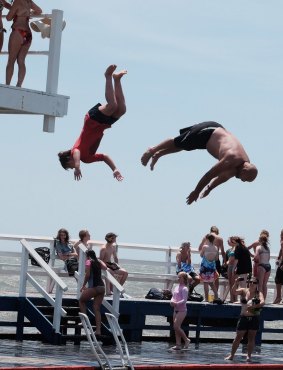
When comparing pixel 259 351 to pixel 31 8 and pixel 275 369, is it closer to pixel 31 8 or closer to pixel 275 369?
pixel 275 369

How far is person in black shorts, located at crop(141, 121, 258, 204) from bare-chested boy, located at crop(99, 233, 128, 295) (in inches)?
454

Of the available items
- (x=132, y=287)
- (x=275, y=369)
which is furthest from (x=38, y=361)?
(x=132, y=287)

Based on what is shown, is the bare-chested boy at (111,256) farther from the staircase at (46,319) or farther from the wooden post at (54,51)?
the wooden post at (54,51)

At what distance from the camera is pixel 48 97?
21.1 metres

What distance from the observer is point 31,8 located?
20.0 meters

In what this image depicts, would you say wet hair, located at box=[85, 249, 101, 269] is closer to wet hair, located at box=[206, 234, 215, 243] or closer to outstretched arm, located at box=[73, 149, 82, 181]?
wet hair, located at box=[206, 234, 215, 243]

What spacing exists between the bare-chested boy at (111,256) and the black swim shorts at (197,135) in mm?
11703

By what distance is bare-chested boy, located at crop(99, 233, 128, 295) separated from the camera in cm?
2678

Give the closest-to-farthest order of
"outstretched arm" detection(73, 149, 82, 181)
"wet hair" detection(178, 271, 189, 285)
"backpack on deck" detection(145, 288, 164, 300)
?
"outstretched arm" detection(73, 149, 82, 181) → "wet hair" detection(178, 271, 189, 285) → "backpack on deck" detection(145, 288, 164, 300)

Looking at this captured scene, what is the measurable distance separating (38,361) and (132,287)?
61.0 m

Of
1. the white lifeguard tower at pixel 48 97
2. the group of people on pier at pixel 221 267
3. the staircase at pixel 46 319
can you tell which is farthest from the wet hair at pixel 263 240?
the white lifeguard tower at pixel 48 97

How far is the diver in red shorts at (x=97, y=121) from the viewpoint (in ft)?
53.4

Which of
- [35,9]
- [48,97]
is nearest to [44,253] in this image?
[48,97]

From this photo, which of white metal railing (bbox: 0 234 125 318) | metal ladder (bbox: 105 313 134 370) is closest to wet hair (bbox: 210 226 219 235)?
white metal railing (bbox: 0 234 125 318)
